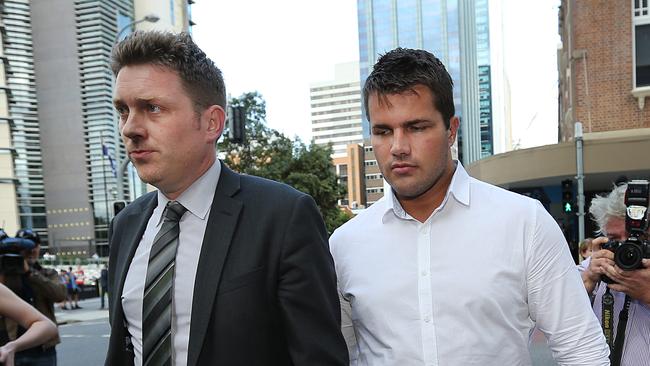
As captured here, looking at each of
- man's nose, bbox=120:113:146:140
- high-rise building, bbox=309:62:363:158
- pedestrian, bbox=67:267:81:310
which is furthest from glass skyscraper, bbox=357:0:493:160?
man's nose, bbox=120:113:146:140

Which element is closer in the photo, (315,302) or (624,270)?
(315,302)

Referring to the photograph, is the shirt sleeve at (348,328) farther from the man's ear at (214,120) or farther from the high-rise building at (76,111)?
the high-rise building at (76,111)

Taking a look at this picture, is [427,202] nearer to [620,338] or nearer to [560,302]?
[560,302]

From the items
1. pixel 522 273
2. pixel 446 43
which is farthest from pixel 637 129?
pixel 446 43

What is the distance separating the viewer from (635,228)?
2555mm

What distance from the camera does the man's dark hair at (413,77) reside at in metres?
1.91

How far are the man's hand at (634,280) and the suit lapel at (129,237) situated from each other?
7.45 feet

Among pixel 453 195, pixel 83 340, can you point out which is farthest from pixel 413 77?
pixel 83 340

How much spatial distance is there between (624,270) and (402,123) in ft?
5.03

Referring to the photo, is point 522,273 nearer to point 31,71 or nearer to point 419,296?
point 419,296

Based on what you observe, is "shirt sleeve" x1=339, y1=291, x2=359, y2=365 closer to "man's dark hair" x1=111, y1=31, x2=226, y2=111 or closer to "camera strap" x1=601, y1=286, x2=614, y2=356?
Answer: "man's dark hair" x1=111, y1=31, x2=226, y2=111

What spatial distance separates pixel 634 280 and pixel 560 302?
1099 millimetres

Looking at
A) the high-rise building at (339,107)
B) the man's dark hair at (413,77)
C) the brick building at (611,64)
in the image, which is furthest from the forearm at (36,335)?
the high-rise building at (339,107)

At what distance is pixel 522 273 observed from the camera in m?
1.85
